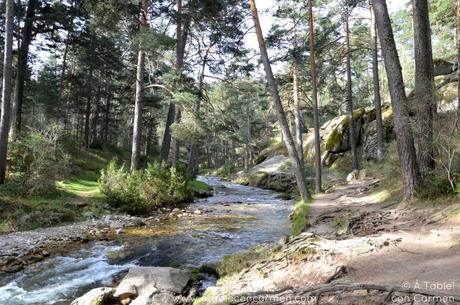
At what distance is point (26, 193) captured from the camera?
39.2ft

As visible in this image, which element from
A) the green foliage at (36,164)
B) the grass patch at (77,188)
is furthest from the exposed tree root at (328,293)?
the grass patch at (77,188)

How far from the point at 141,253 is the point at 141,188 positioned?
5.88m

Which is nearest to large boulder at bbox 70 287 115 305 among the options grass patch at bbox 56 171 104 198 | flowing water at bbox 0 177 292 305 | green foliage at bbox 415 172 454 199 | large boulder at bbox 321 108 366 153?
flowing water at bbox 0 177 292 305

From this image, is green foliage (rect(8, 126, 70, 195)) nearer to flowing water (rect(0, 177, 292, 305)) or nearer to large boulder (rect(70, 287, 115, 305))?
flowing water (rect(0, 177, 292, 305))

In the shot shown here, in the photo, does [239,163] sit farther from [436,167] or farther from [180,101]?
[436,167]

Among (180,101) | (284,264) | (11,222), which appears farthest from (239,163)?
(284,264)

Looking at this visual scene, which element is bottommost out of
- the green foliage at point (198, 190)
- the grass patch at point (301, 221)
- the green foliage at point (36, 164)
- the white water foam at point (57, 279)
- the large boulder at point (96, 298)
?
the white water foam at point (57, 279)

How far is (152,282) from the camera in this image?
562 cm

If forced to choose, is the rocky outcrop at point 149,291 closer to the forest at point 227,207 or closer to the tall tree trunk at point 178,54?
the forest at point 227,207

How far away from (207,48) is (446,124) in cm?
1459

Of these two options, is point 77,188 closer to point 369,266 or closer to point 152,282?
point 152,282

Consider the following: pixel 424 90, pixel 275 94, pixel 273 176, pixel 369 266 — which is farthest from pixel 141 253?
pixel 273 176

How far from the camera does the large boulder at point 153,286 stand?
5141mm

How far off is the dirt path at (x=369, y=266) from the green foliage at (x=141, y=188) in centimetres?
822
